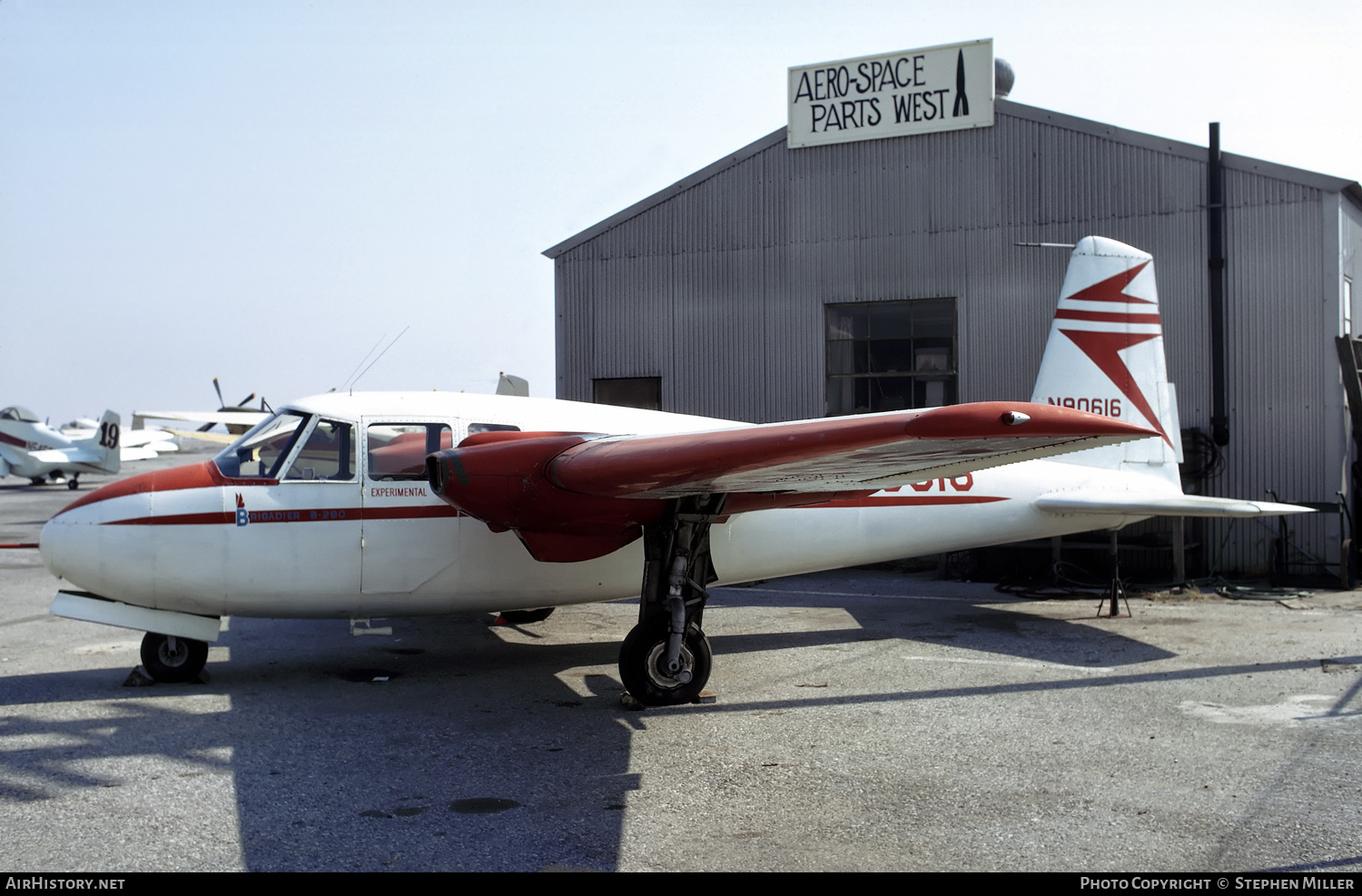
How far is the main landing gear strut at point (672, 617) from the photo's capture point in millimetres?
7160

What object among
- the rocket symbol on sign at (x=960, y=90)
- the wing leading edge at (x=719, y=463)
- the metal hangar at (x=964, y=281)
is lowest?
the wing leading edge at (x=719, y=463)

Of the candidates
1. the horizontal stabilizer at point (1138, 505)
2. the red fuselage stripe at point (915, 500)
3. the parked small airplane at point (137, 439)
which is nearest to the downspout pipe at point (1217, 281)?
the horizontal stabilizer at point (1138, 505)

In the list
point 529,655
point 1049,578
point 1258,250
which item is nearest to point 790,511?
point 529,655

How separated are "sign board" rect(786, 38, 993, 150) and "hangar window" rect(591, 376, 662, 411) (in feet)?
15.5

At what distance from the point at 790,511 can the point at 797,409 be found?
23.3 ft

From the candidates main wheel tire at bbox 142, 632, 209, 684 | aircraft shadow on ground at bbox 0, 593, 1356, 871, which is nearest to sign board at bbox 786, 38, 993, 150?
aircraft shadow on ground at bbox 0, 593, 1356, 871

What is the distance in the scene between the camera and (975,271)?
1497 cm

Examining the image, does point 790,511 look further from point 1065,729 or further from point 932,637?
point 1065,729

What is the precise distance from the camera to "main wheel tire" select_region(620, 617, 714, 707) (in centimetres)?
714

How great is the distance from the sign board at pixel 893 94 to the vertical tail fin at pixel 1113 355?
17.1ft

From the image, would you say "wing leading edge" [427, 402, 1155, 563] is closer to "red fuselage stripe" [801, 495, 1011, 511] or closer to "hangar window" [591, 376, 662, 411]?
"red fuselage stripe" [801, 495, 1011, 511]

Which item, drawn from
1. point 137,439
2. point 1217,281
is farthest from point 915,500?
point 137,439

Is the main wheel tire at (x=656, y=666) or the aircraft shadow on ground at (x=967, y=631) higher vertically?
the main wheel tire at (x=656, y=666)

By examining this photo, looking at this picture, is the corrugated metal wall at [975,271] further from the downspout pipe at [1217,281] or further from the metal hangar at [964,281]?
the downspout pipe at [1217,281]
